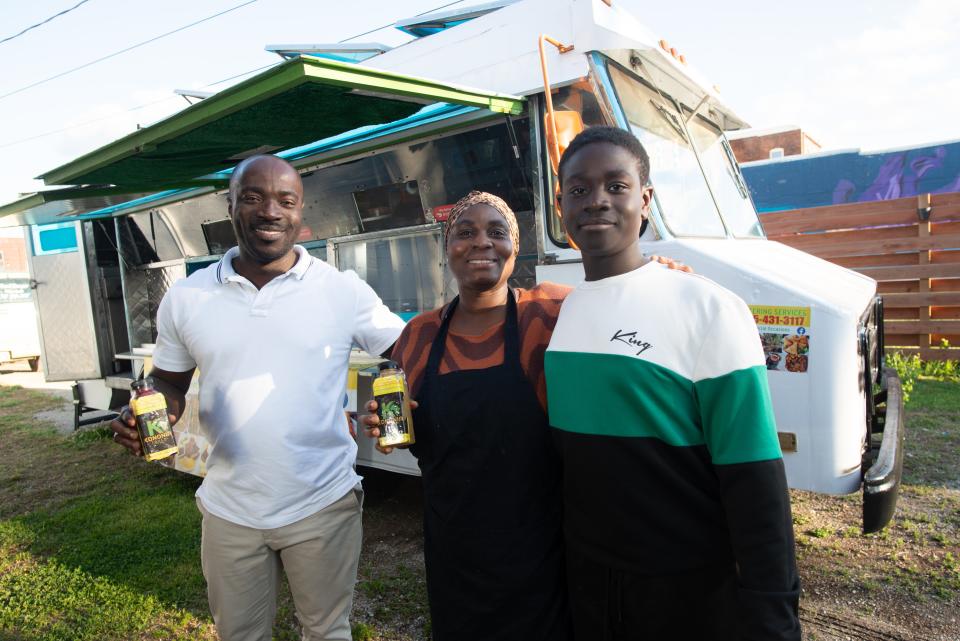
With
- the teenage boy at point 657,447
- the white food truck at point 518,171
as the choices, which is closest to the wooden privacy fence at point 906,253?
the white food truck at point 518,171

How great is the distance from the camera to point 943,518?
12.9ft

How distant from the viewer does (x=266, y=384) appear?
2.04 m

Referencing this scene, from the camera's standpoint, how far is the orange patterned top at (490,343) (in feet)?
5.66

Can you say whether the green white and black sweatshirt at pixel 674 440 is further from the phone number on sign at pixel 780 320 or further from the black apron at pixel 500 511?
the phone number on sign at pixel 780 320

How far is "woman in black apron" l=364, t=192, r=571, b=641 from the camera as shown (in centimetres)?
164

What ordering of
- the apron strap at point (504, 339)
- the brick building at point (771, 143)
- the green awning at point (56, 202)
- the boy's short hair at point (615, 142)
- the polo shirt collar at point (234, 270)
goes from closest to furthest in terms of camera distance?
the boy's short hair at point (615, 142)
the apron strap at point (504, 339)
the polo shirt collar at point (234, 270)
the green awning at point (56, 202)
the brick building at point (771, 143)

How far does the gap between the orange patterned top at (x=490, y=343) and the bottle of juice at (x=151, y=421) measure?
815 mm

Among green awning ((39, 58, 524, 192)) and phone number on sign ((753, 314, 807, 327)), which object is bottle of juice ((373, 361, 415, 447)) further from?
phone number on sign ((753, 314, 807, 327))

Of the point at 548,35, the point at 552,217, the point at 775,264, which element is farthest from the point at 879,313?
the point at 548,35

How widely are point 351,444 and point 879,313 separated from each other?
3.39 m

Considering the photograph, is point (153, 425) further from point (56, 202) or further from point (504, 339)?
point (56, 202)

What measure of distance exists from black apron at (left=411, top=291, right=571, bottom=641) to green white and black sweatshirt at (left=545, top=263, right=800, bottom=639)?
104 mm

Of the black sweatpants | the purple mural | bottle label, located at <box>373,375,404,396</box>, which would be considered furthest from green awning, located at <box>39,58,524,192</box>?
the purple mural

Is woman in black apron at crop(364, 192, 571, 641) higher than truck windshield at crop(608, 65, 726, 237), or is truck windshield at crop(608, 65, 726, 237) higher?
truck windshield at crop(608, 65, 726, 237)
